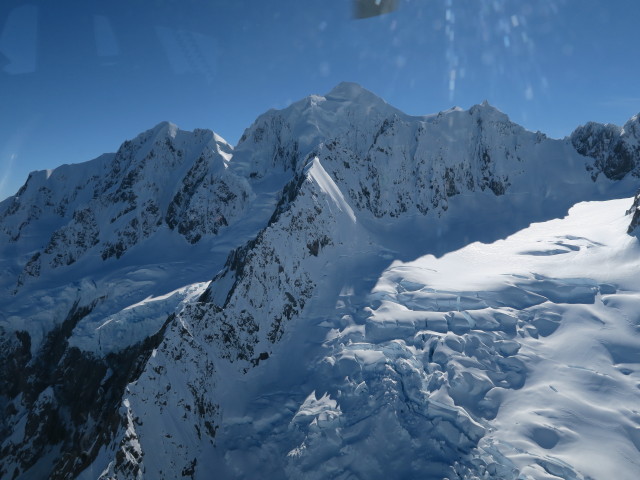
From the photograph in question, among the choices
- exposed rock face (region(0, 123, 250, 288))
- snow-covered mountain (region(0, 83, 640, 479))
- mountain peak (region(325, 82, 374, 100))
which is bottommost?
snow-covered mountain (region(0, 83, 640, 479))

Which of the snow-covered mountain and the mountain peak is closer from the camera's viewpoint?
the snow-covered mountain

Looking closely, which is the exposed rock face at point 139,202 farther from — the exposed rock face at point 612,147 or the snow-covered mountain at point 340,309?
the exposed rock face at point 612,147

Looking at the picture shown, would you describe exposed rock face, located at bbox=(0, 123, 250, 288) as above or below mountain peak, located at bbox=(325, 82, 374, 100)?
below

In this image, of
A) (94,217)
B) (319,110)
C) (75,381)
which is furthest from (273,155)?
(75,381)

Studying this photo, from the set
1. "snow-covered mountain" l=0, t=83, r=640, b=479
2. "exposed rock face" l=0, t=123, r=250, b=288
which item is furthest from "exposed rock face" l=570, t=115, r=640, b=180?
"exposed rock face" l=0, t=123, r=250, b=288

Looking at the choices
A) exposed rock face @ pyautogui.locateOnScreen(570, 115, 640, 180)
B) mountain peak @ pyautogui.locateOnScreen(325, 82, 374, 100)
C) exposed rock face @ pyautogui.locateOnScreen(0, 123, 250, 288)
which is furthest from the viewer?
mountain peak @ pyautogui.locateOnScreen(325, 82, 374, 100)

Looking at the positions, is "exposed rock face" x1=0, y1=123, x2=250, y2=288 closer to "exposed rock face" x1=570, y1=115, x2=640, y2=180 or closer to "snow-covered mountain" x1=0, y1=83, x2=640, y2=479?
"snow-covered mountain" x1=0, y1=83, x2=640, y2=479

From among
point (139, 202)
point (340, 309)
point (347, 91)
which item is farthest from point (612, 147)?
point (139, 202)

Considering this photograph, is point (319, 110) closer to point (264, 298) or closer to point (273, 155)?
point (273, 155)
